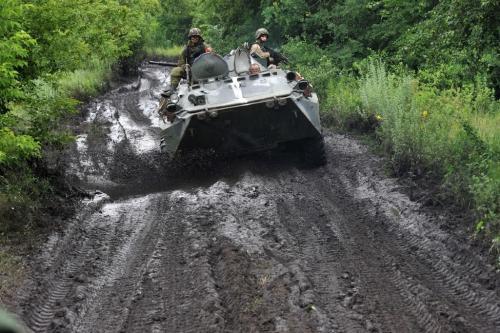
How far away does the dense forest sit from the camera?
6.56 metres

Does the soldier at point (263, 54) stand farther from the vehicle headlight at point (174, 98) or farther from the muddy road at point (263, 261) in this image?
the muddy road at point (263, 261)

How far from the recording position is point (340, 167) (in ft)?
30.4

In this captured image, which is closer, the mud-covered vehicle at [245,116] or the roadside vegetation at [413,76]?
the roadside vegetation at [413,76]

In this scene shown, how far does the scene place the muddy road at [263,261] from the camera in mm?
4590

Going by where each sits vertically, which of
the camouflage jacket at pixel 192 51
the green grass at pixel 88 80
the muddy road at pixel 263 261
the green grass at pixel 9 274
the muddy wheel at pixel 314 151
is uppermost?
the camouflage jacket at pixel 192 51

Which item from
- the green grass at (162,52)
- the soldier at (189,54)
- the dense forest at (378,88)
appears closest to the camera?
the dense forest at (378,88)

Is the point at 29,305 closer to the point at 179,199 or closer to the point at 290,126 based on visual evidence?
the point at 179,199

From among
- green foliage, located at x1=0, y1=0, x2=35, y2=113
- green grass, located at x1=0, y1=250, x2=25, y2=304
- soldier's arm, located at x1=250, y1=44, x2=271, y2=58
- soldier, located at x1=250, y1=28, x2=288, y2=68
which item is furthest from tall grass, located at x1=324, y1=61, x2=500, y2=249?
green foliage, located at x1=0, y1=0, x2=35, y2=113

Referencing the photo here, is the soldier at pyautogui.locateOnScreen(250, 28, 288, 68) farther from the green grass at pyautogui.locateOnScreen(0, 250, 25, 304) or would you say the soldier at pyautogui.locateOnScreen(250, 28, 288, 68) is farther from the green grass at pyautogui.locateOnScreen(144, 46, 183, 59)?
the green grass at pyautogui.locateOnScreen(144, 46, 183, 59)

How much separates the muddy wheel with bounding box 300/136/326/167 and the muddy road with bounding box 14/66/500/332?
274 mm

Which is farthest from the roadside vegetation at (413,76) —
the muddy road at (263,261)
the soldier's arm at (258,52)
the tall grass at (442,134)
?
the soldier's arm at (258,52)

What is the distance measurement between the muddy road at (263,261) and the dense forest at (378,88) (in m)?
0.57

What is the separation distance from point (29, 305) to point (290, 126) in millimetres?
4862

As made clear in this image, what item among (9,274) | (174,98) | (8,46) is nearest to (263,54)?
(174,98)
